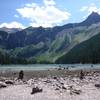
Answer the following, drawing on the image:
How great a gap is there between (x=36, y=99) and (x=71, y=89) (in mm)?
4070

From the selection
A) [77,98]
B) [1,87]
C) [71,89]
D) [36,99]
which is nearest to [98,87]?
[71,89]

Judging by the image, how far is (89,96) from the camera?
82.7 ft

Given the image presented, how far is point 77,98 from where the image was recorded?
79.4 feet

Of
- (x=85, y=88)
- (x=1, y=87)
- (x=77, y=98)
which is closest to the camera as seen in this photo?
(x=77, y=98)

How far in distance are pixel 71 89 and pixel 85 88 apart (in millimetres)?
2508

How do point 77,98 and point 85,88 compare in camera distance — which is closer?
point 77,98

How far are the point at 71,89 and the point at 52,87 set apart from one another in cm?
246

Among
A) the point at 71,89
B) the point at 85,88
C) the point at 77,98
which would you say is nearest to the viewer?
the point at 77,98

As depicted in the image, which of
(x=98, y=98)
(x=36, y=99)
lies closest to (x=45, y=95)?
(x=36, y=99)

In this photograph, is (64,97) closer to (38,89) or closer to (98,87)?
(38,89)

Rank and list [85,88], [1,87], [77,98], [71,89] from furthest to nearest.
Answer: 1. [1,87]
2. [85,88]
3. [71,89]
4. [77,98]

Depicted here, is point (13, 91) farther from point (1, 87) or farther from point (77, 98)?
point (77, 98)

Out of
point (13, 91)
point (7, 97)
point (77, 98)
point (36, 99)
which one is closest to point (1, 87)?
point (13, 91)

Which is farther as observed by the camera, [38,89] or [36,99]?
[38,89]
